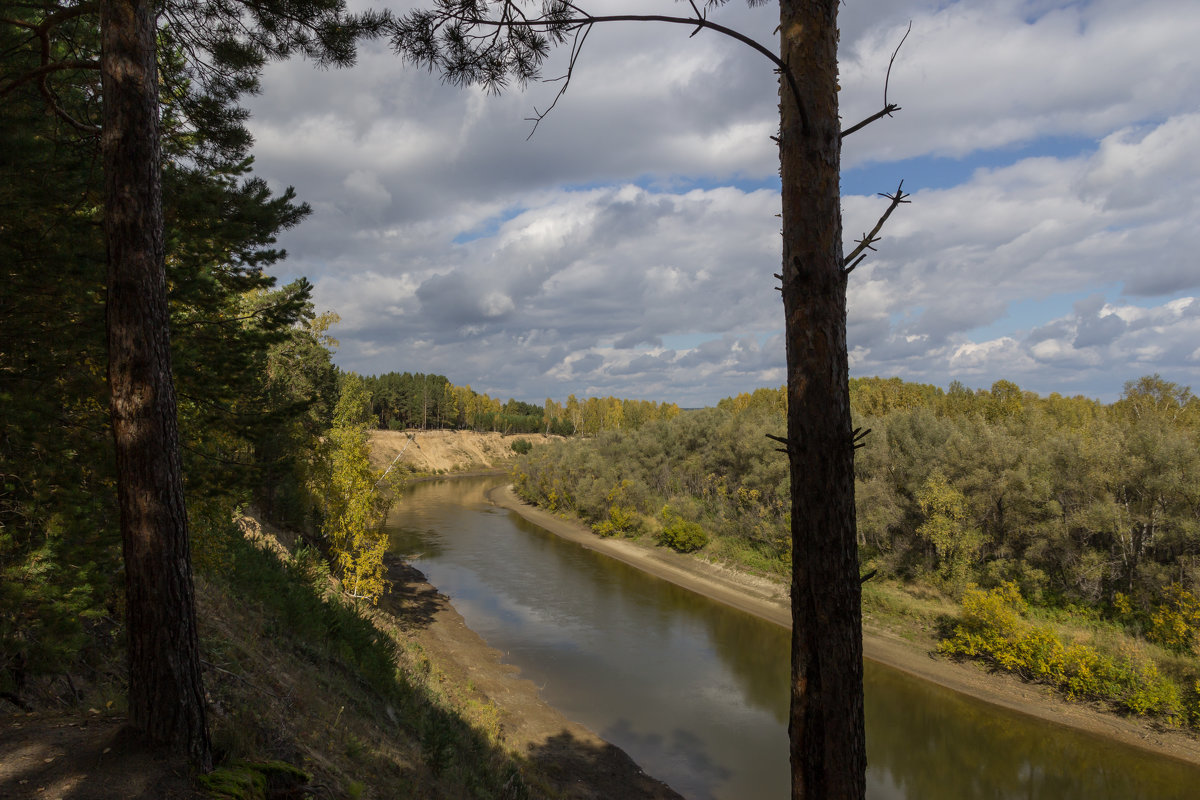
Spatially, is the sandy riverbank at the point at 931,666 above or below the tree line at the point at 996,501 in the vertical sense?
below

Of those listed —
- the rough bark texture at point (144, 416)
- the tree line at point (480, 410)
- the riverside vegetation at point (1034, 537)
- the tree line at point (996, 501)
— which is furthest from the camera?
the tree line at point (480, 410)

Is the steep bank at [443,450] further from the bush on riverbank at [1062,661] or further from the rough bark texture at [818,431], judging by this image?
the rough bark texture at [818,431]

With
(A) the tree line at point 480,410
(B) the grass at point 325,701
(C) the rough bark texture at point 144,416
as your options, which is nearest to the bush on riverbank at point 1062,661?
(B) the grass at point 325,701

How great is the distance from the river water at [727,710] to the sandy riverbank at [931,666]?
1.80 feet

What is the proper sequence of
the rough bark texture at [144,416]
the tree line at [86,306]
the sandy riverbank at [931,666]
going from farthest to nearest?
the sandy riverbank at [931,666]
the tree line at [86,306]
the rough bark texture at [144,416]

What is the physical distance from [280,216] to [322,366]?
2450 cm

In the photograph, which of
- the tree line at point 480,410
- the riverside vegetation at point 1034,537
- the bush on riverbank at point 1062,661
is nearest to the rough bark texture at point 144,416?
the riverside vegetation at point 1034,537

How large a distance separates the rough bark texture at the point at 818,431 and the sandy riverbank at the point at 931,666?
23.6m

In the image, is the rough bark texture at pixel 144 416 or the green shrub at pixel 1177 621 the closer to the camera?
the rough bark texture at pixel 144 416

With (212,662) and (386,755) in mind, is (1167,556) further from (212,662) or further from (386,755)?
(212,662)

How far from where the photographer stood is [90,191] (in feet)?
21.5

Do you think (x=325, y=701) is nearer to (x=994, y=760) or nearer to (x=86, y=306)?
(x=86, y=306)

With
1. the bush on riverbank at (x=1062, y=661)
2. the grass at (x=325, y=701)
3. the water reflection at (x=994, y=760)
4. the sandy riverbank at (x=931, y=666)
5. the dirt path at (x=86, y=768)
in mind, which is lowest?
the water reflection at (x=994, y=760)

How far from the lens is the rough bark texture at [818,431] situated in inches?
139
